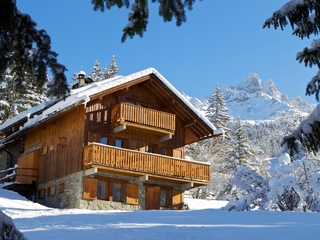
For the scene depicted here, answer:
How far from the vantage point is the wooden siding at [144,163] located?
23875 millimetres

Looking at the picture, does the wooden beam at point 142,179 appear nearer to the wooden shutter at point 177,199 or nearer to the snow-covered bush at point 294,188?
the wooden shutter at point 177,199

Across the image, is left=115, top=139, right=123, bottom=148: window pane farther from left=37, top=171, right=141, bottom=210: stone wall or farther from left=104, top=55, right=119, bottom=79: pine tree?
left=104, top=55, right=119, bottom=79: pine tree

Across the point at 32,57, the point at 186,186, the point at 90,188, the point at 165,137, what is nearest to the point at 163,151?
the point at 165,137

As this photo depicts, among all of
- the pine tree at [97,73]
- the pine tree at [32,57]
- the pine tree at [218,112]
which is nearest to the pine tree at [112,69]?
the pine tree at [97,73]

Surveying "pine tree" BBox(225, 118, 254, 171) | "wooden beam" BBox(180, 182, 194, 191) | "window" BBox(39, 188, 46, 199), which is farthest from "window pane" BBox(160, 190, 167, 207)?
"pine tree" BBox(225, 118, 254, 171)

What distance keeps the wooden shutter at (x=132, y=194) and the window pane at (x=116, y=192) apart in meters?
0.43

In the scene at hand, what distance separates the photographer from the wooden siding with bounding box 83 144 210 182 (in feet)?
78.3

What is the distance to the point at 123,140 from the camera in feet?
87.1

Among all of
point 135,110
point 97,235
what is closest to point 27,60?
point 97,235

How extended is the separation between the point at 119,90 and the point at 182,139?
190 inches

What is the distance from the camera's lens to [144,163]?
25328mm

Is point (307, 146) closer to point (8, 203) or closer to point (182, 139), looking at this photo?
point (8, 203)

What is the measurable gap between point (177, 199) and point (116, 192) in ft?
12.1

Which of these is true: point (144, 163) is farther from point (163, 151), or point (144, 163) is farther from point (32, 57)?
point (32, 57)
